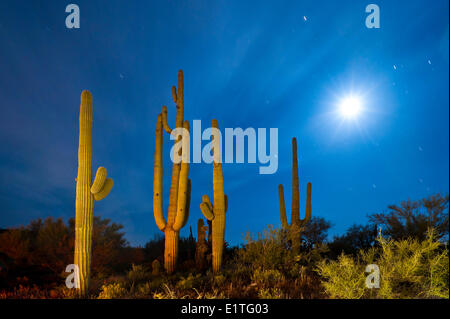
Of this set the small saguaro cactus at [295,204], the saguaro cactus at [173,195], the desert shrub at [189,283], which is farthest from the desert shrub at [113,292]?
the small saguaro cactus at [295,204]

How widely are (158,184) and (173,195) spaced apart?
0.61 metres

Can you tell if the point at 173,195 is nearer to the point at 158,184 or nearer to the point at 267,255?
the point at 158,184

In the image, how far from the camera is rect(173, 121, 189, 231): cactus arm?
9945 millimetres

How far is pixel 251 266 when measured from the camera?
9406 millimetres

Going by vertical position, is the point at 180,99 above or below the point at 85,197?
above

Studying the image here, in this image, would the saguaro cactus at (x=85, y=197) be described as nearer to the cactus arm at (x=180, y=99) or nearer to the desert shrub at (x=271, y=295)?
the cactus arm at (x=180, y=99)

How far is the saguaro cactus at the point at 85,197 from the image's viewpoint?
7.19 metres

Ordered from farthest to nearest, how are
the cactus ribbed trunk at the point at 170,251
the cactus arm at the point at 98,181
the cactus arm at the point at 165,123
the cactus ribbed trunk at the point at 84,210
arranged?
the cactus arm at the point at 165,123, the cactus ribbed trunk at the point at 170,251, the cactus arm at the point at 98,181, the cactus ribbed trunk at the point at 84,210

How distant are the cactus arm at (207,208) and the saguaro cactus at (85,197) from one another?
2.92m

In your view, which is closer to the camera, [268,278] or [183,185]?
[268,278]

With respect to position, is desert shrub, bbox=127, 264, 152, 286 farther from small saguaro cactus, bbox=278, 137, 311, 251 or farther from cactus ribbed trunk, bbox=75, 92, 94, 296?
small saguaro cactus, bbox=278, 137, 311, 251

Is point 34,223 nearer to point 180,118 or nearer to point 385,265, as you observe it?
point 180,118

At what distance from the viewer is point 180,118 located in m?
10.9

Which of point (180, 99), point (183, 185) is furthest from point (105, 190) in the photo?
point (180, 99)
